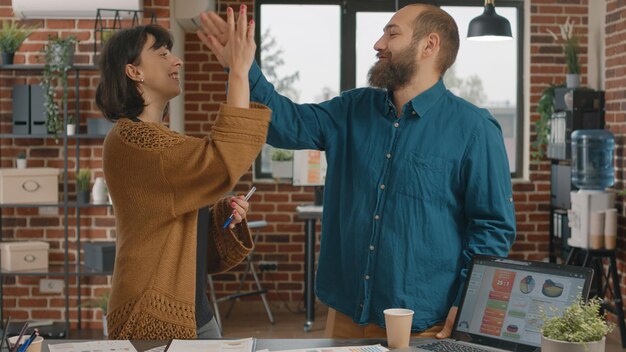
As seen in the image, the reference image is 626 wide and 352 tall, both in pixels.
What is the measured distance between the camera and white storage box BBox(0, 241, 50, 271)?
220 inches

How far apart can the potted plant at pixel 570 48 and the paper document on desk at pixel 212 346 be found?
4667mm

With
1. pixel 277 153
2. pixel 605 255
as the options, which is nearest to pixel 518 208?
pixel 605 255

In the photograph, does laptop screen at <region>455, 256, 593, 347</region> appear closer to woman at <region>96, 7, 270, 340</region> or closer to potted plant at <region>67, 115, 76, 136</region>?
woman at <region>96, 7, 270, 340</region>

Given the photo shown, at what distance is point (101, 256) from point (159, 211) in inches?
135

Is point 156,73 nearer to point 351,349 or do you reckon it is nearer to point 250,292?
point 351,349

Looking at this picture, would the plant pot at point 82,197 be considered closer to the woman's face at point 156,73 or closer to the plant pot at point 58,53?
the plant pot at point 58,53

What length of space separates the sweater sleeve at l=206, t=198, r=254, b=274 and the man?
Answer: 24 centimetres

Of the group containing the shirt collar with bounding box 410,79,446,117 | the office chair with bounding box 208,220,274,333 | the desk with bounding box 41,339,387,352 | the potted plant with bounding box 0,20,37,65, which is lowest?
the office chair with bounding box 208,220,274,333

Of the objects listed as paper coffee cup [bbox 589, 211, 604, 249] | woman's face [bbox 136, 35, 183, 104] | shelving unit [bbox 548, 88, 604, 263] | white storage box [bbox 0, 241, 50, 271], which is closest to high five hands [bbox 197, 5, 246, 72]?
woman's face [bbox 136, 35, 183, 104]

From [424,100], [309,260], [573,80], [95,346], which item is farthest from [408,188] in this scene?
[573,80]

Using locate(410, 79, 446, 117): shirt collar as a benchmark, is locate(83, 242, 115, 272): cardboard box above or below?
below

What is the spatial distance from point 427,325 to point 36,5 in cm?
393

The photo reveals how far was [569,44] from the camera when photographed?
655 cm

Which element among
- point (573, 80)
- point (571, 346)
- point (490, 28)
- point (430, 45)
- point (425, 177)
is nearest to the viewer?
point (571, 346)
